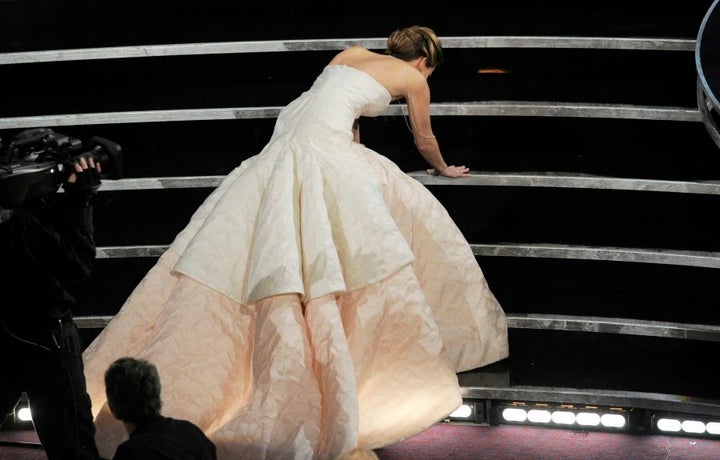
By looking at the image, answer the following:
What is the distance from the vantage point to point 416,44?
4.58 m

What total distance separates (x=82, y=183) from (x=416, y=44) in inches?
70.1

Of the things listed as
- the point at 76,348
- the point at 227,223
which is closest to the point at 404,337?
the point at 227,223

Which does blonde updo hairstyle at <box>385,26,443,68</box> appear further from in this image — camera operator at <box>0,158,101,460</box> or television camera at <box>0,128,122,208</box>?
camera operator at <box>0,158,101,460</box>

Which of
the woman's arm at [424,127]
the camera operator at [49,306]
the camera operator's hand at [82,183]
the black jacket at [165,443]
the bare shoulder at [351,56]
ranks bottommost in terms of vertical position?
the black jacket at [165,443]

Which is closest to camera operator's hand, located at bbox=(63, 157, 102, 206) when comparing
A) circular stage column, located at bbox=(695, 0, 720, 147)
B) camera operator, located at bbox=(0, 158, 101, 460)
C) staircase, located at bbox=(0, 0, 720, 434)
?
camera operator, located at bbox=(0, 158, 101, 460)

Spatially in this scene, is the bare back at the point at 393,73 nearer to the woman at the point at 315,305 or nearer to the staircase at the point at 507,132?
the woman at the point at 315,305

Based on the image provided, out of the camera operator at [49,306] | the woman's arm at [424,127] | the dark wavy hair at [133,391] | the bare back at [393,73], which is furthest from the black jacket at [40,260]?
the woman's arm at [424,127]

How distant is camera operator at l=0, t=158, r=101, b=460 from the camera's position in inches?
132

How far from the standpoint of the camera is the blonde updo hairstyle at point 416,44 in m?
4.58

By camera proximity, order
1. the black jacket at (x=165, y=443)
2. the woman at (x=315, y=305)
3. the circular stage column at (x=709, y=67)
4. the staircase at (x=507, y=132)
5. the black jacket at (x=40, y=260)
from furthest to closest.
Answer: the staircase at (x=507, y=132) → the circular stage column at (x=709, y=67) → the woman at (x=315, y=305) → the black jacket at (x=40, y=260) → the black jacket at (x=165, y=443)

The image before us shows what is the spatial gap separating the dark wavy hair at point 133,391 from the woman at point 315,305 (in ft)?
2.17

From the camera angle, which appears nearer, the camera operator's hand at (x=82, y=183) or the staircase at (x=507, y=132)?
the camera operator's hand at (x=82, y=183)

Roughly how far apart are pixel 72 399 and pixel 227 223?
3.12 ft

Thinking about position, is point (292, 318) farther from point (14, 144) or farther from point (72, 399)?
point (14, 144)
